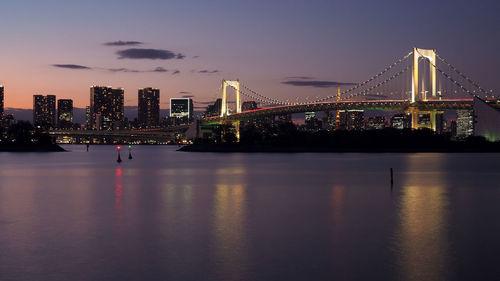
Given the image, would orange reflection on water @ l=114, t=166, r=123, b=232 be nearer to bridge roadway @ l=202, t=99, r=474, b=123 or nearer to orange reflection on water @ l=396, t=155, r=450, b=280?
orange reflection on water @ l=396, t=155, r=450, b=280

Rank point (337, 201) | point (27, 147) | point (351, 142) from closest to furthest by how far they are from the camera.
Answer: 1. point (337, 201)
2. point (351, 142)
3. point (27, 147)

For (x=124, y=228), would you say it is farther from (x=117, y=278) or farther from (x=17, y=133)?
(x=17, y=133)

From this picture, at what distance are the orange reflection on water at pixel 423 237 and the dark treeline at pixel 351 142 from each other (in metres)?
70.1

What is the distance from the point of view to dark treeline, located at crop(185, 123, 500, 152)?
9275cm

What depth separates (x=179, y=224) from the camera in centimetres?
1580

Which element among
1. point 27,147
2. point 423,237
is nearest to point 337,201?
point 423,237

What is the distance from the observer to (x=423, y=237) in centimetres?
1354

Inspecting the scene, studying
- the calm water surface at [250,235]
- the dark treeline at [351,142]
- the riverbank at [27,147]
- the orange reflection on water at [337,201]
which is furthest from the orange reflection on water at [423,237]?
the riverbank at [27,147]

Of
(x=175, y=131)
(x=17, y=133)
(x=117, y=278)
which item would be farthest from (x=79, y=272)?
(x=175, y=131)

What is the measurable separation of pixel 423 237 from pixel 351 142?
85.0 metres

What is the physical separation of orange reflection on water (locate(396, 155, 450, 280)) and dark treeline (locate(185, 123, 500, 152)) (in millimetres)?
70096

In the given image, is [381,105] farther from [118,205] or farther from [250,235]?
[250,235]

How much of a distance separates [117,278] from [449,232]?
8844 millimetres

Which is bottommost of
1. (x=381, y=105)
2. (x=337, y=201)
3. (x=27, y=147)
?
(x=337, y=201)
